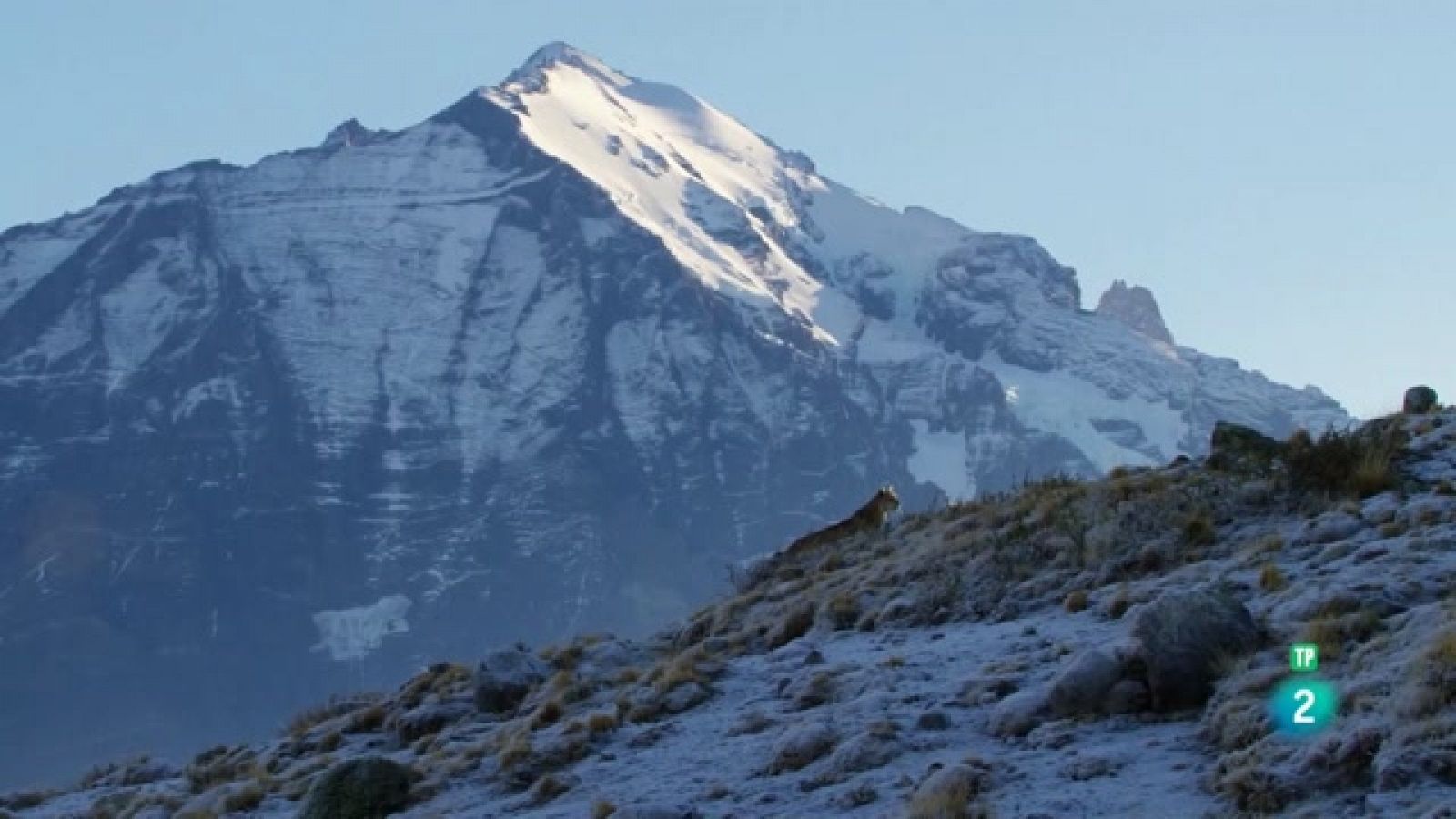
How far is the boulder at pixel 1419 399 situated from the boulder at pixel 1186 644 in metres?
14.5

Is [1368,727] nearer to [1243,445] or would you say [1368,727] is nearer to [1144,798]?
[1144,798]

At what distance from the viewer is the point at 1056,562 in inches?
1110

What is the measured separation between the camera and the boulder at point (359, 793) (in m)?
25.2

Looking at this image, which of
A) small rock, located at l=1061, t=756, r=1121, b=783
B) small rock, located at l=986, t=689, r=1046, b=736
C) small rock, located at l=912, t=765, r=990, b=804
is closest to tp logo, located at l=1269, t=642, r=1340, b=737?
small rock, located at l=1061, t=756, r=1121, b=783

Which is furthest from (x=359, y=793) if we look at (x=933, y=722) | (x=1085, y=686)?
(x=1085, y=686)

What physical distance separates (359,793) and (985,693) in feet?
25.6

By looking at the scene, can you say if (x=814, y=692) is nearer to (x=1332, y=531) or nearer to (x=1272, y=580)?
(x=1272, y=580)

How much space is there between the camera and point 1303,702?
18062 mm

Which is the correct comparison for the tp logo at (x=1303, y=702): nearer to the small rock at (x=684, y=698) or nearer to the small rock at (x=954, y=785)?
the small rock at (x=954, y=785)

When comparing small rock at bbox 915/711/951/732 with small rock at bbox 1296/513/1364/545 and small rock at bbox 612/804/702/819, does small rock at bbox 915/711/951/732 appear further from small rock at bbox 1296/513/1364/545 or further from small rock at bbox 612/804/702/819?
small rock at bbox 1296/513/1364/545

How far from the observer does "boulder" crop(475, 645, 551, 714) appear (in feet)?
100

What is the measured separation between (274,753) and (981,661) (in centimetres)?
1272

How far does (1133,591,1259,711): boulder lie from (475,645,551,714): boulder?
12107 millimetres

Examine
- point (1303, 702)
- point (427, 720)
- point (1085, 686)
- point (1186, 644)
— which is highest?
point (427, 720)
